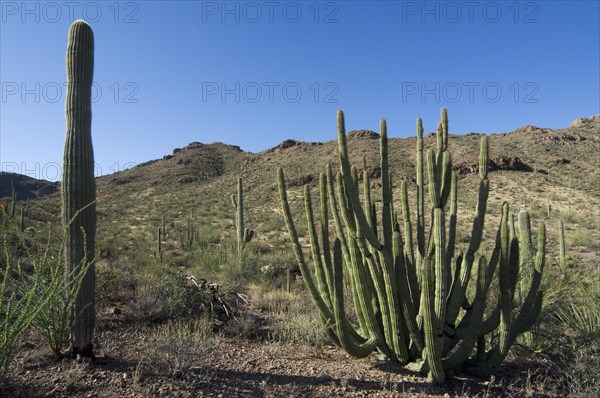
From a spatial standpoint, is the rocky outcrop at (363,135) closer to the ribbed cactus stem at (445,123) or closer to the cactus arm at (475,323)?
the ribbed cactus stem at (445,123)

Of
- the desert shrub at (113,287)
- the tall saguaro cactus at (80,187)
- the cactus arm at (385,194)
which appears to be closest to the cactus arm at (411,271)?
the cactus arm at (385,194)

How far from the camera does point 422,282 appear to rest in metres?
4.26

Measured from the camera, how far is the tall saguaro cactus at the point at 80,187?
4848 mm

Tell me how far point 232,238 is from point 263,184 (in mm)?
22787

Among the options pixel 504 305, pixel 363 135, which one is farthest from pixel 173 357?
pixel 363 135

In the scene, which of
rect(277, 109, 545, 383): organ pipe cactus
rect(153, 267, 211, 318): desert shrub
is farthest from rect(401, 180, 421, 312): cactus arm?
rect(153, 267, 211, 318): desert shrub

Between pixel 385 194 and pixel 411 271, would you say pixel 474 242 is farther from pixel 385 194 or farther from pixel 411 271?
pixel 385 194

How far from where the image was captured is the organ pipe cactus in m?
4.38

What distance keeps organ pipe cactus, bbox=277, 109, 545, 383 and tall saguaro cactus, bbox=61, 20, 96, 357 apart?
2.22 meters

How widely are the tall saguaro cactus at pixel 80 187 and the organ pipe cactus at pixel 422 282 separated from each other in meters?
2.22

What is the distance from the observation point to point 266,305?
8273mm

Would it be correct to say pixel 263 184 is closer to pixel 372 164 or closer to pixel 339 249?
pixel 372 164

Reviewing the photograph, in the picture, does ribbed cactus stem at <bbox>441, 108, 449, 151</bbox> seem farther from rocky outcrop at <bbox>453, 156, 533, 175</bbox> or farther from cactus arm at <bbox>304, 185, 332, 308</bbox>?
rocky outcrop at <bbox>453, 156, 533, 175</bbox>

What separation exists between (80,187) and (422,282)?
12.4ft
